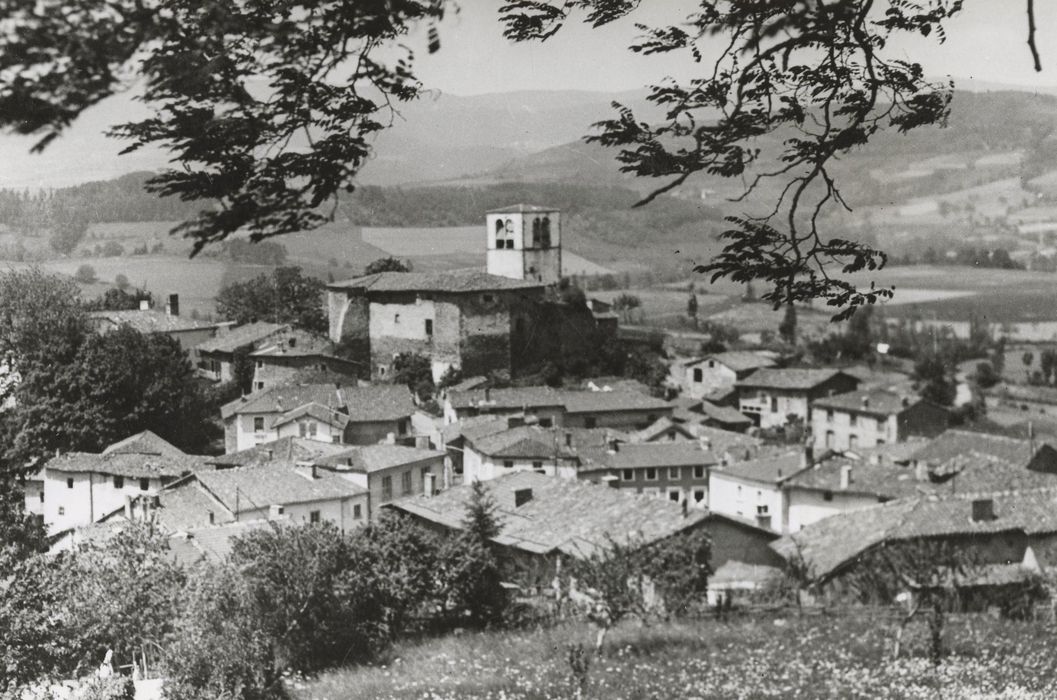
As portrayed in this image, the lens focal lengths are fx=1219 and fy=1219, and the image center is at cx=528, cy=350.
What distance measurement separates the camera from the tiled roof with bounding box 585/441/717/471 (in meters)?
37.7

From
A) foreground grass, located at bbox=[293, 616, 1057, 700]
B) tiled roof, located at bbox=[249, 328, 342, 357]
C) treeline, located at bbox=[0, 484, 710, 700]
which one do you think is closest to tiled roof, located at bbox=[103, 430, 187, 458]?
treeline, located at bbox=[0, 484, 710, 700]

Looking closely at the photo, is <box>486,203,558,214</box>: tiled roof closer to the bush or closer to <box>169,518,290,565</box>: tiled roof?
the bush

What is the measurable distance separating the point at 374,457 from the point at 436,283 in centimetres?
1960

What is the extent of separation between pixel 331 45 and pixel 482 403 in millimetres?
41829

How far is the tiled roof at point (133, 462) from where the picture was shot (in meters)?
32.2

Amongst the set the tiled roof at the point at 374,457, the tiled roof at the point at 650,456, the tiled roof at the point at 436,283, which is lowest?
the tiled roof at the point at 650,456

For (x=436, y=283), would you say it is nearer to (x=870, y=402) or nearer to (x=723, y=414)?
(x=723, y=414)

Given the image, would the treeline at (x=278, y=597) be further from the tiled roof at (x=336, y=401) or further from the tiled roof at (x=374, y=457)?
the tiled roof at (x=336, y=401)

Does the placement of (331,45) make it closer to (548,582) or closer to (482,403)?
(548,582)

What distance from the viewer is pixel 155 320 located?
53.7 metres

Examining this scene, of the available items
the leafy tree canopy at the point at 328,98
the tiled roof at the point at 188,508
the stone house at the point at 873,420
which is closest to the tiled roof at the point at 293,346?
the tiled roof at the point at 188,508

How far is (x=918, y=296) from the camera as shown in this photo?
297 feet

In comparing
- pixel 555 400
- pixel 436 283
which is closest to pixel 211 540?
pixel 555 400

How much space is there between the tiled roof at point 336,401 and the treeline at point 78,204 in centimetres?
674
